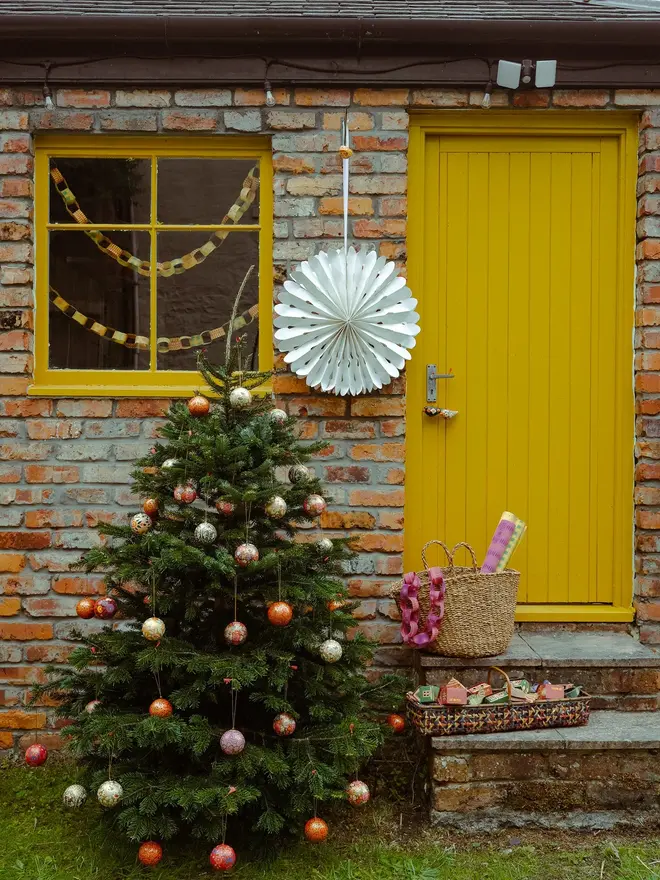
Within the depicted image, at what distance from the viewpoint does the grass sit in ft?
9.39

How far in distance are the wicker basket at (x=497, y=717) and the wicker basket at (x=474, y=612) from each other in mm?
184

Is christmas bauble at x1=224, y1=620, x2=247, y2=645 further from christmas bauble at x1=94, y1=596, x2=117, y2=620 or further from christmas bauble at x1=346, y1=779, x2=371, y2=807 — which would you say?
christmas bauble at x1=346, y1=779, x2=371, y2=807

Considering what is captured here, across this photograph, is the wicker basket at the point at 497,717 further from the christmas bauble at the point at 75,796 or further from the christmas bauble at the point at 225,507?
the christmas bauble at the point at 75,796

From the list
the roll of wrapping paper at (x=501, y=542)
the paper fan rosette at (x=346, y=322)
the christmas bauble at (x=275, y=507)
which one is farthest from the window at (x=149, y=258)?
the roll of wrapping paper at (x=501, y=542)

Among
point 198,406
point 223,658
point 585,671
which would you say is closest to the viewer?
point 223,658

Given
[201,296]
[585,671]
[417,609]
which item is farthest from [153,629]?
[585,671]

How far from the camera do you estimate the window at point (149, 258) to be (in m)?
3.84

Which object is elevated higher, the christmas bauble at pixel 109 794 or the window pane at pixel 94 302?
the window pane at pixel 94 302

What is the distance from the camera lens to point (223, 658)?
2.90m

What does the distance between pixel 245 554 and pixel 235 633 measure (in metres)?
0.26

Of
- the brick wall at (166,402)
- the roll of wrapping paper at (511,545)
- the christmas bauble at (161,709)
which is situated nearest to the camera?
the christmas bauble at (161,709)

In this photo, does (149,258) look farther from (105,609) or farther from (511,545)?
(511,545)

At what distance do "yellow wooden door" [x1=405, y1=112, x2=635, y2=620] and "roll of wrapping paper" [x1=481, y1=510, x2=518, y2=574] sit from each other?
0.41 metres

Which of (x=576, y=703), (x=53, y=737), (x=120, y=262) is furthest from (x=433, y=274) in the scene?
(x=53, y=737)
